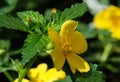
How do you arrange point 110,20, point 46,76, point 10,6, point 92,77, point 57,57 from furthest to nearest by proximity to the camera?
point 10,6, point 110,20, point 46,76, point 92,77, point 57,57

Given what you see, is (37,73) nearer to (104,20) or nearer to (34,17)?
(34,17)

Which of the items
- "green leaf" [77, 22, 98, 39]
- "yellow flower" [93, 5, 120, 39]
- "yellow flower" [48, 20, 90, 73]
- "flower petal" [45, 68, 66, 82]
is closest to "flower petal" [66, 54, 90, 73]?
"yellow flower" [48, 20, 90, 73]

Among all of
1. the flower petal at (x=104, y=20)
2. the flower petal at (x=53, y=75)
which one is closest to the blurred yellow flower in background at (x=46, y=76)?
the flower petal at (x=53, y=75)

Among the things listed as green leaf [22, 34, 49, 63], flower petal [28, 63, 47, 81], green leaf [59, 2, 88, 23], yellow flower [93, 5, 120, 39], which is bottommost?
yellow flower [93, 5, 120, 39]

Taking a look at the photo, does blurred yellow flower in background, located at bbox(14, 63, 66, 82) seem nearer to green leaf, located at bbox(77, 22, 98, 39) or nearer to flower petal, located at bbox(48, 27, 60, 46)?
flower petal, located at bbox(48, 27, 60, 46)

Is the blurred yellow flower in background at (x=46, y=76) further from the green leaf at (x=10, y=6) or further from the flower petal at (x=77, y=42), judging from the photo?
the green leaf at (x=10, y=6)

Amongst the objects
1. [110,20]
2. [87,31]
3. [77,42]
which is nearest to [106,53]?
[87,31]
